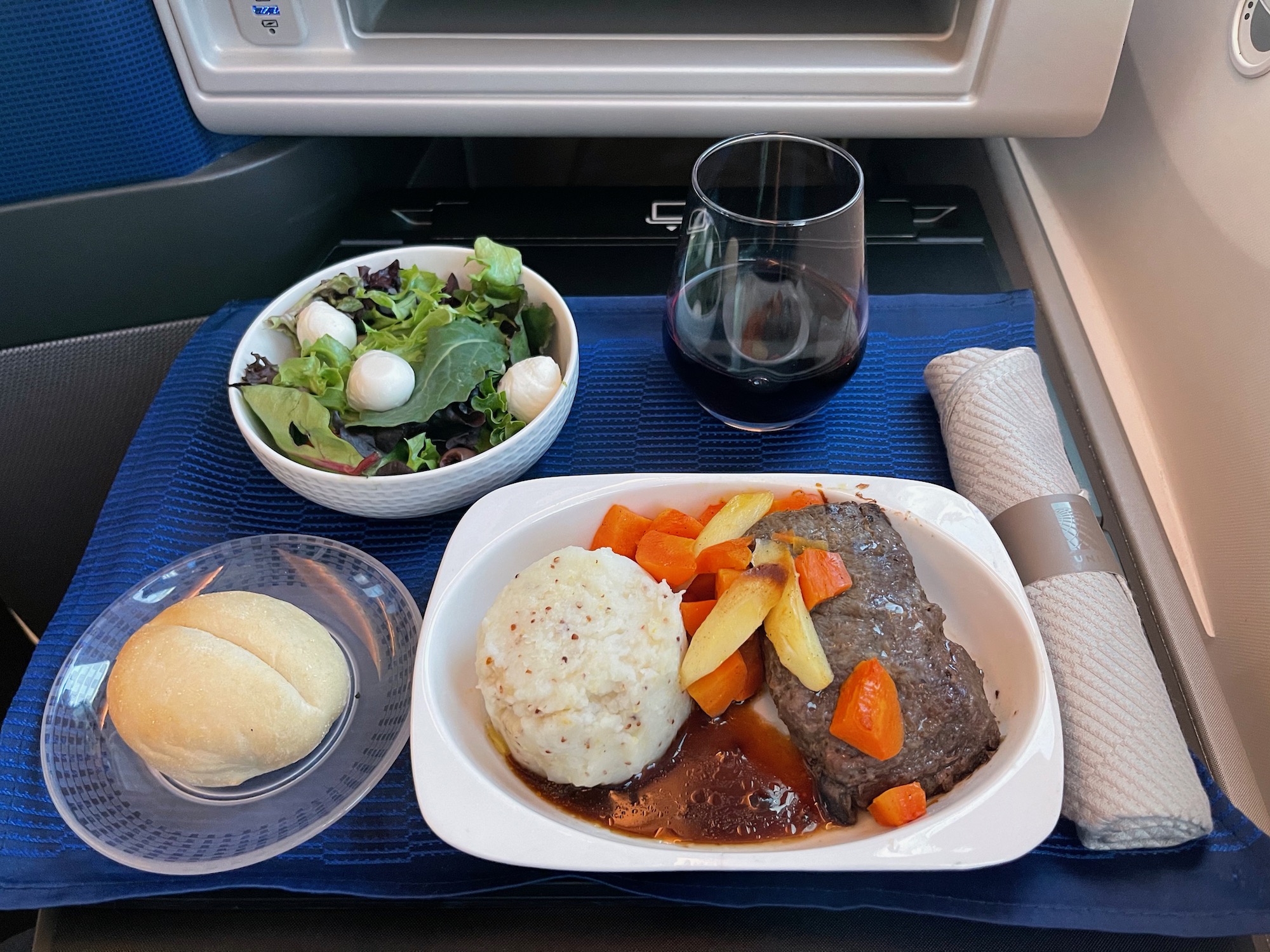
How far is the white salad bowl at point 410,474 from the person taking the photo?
0.86 metres

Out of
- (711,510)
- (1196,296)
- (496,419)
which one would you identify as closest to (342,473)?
(496,419)

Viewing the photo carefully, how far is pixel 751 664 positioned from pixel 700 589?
0.29 feet

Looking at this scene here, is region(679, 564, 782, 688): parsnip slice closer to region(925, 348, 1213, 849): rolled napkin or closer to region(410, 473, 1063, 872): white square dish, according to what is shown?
region(410, 473, 1063, 872): white square dish

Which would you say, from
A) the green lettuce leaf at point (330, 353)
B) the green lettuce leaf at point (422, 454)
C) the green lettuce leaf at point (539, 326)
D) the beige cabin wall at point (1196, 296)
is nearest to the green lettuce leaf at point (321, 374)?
the green lettuce leaf at point (330, 353)

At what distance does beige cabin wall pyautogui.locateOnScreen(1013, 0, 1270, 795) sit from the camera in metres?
0.89

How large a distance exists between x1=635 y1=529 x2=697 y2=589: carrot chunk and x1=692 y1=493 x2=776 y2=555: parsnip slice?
1 centimetres

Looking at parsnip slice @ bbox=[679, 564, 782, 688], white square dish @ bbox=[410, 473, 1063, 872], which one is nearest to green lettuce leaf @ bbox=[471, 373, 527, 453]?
white square dish @ bbox=[410, 473, 1063, 872]

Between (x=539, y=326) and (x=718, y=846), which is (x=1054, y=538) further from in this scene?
(x=539, y=326)

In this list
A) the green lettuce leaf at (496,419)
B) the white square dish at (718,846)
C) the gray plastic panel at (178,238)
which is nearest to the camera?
the white square dish at (718,846)

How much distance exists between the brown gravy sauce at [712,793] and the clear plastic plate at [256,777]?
0.16 meters

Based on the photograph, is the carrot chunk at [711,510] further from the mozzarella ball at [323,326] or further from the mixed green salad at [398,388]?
the mozzarella ball at [323,326]

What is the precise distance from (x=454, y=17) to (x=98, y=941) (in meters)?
1.13

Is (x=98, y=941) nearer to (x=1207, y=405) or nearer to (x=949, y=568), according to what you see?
(x=949, y=568)

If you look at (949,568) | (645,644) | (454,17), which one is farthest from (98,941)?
(454,17)
